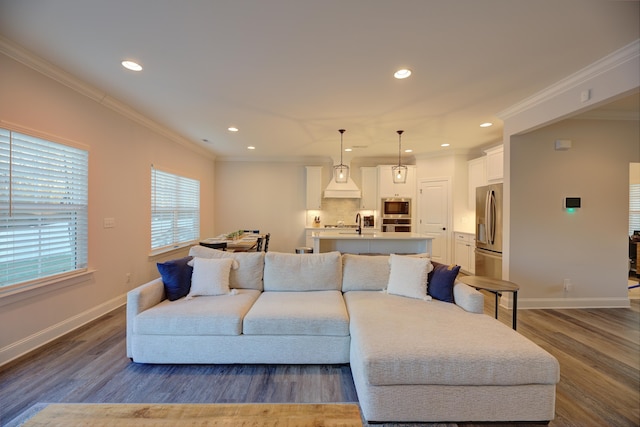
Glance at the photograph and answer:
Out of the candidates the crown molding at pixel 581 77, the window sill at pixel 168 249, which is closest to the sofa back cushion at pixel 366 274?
the crown molding at pixel 581 77

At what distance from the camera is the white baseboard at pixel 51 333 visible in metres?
2.23

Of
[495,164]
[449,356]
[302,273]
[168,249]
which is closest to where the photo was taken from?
[449,356]

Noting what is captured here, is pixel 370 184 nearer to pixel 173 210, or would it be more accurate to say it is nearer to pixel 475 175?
pixel 475 175

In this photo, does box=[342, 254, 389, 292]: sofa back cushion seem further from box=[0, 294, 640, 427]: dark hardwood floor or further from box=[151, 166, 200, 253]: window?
box=[151, 166, 200, 253]: window

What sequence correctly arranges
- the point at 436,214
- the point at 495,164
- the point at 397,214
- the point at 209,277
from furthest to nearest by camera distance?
the point at 397,214, the point at 436,214, the point at 495,164, the point at 209,277

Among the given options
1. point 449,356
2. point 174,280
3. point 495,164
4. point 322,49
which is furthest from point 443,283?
point 495,164

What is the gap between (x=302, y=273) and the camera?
290cm

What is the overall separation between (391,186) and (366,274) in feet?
12.7

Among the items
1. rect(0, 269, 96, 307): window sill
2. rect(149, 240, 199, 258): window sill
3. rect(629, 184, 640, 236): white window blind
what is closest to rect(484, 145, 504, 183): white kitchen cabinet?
rect(629, 184, 640, 236): white window blind

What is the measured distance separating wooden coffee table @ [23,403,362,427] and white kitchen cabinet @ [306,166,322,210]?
5.61 metres

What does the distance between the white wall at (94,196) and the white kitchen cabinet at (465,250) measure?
5750 mm

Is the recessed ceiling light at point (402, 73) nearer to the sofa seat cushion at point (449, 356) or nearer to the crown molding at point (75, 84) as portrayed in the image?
the sofa seat cushion at point (449, 356)

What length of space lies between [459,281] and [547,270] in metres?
1.89

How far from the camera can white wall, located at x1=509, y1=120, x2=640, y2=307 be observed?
3527mm
